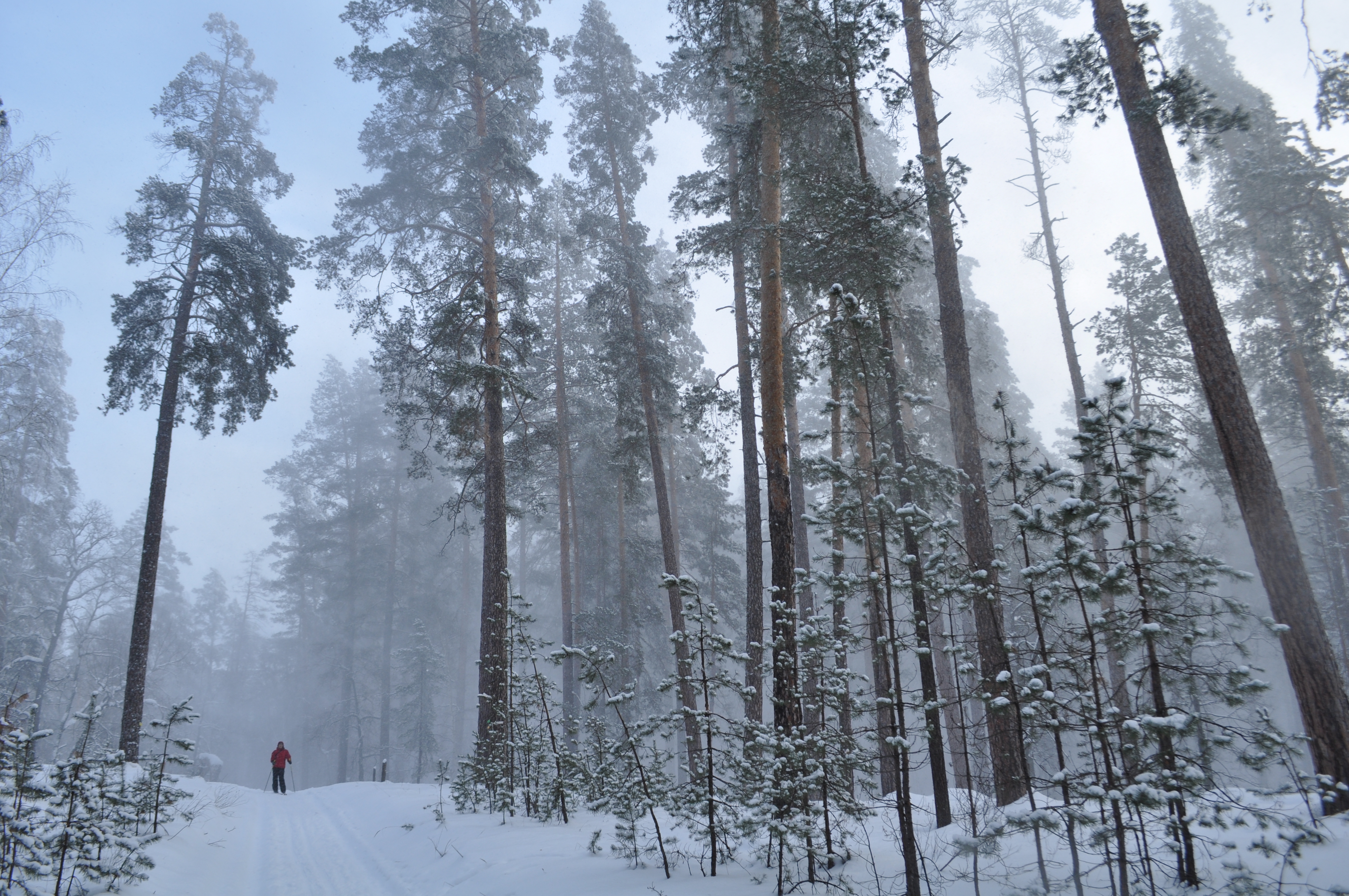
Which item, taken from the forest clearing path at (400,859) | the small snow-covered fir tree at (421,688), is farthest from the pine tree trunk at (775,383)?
the small snow-covered fir tree at (421,688)

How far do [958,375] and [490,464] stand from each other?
856 cm

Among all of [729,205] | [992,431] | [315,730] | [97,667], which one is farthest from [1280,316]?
[97,667]

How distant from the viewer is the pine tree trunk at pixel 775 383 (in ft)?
19.7

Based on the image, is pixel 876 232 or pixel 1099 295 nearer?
pixel 876 232

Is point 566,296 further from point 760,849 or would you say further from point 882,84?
point 760,849

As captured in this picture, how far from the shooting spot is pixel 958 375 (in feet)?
27.8

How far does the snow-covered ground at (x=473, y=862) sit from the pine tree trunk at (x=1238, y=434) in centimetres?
114

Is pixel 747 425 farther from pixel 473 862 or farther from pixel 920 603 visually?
pixel 473 862

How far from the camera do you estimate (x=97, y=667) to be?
30719mm

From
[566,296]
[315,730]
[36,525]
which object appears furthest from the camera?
[315,730]

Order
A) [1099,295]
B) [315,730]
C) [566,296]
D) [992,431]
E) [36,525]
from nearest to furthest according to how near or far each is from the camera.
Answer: [1099,295]
[992,431]
[566,296]
[36,525]
[315,730]

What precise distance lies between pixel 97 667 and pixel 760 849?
37.9m

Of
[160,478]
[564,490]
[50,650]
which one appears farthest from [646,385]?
[50,650]

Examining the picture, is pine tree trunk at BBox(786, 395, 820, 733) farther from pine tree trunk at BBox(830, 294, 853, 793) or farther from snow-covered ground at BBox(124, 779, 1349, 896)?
snow-covered ground at BBox(124, 779, 1349, 896)
